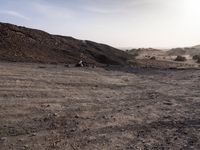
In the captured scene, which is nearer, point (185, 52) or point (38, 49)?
point (38, 49)

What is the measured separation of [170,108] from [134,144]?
3.19m

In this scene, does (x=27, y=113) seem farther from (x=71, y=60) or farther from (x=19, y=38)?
(x=19, y=38)

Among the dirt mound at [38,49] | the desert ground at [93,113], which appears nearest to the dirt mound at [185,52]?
the dirt mound at [38,49]

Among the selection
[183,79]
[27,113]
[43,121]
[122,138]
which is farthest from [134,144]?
[183,79]

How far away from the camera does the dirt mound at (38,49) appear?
18884 mm

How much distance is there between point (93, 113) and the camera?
29.1ft

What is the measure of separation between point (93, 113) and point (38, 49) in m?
12.5

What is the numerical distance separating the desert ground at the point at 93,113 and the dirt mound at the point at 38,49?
4937 mm

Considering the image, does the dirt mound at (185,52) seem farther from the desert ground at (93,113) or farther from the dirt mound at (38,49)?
the desert ground at (93,113)

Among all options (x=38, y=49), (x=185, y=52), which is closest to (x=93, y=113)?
(x=38, y=49)

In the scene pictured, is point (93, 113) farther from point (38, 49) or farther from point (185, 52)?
point (185, 52)

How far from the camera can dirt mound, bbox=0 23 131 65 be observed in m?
18.9

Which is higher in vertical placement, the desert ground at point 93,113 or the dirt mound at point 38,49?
the dirt mound at point 38,49

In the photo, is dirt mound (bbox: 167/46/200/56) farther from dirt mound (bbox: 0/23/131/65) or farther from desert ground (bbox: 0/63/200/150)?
desert ground (bbox: 0/63/200/150)
